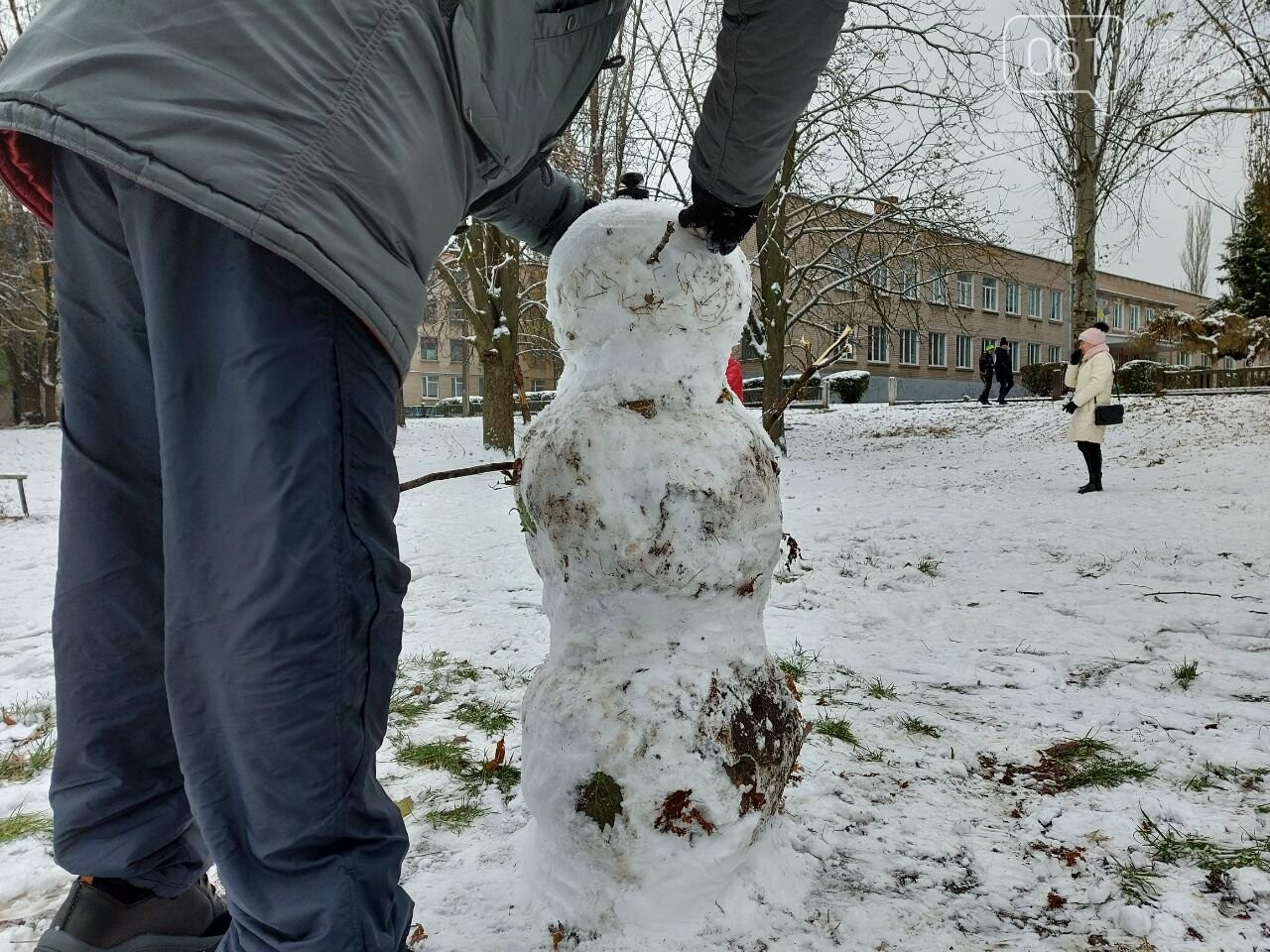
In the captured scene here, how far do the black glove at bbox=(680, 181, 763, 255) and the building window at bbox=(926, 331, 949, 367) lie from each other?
3662cm

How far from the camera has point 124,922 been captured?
1.16 meters

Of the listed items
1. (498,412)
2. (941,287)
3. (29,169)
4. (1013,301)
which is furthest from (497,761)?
(1013,301)

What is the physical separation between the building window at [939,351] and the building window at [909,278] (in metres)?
22.9

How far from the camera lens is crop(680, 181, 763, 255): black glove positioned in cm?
141

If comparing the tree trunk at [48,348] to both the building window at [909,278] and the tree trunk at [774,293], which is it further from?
the building window at [909,278]

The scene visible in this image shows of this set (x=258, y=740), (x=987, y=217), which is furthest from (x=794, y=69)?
(x=987, y=217)

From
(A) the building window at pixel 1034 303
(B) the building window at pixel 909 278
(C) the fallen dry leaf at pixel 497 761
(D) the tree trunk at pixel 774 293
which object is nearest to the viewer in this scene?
(C) the fallen dry leaf at pixel 497 761

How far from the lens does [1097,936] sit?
4.74ft

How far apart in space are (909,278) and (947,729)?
1187cm

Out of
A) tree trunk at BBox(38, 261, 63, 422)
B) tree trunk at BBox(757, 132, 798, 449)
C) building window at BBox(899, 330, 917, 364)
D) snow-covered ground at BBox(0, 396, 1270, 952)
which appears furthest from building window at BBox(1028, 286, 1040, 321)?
tree trunk at BBox(38, 261, 63, 422)

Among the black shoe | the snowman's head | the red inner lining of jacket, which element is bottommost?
the black shoe

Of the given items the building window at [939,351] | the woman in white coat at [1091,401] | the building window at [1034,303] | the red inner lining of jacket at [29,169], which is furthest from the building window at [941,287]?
the building window at [1034,303]

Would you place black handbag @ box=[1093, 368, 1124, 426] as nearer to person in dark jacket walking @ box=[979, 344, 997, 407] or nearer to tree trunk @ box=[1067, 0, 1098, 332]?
tree trunk @ box=[1067, 0, 1098, 332]

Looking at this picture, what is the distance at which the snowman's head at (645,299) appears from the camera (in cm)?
155
